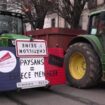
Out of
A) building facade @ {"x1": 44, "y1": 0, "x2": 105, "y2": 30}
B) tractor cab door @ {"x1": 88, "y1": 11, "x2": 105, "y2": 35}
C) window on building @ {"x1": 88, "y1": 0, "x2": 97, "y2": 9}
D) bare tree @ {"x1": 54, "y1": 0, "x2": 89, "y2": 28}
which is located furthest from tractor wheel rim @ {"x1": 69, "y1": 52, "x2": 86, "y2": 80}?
window on building @ {"x1": 88, "y1": 0, "x2": 97, "y2": 9}

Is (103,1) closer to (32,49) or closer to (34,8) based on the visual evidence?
(34,8)

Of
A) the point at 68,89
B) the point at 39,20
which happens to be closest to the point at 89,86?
the point at 68,89

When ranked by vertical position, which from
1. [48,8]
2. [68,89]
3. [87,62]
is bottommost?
Result: [68,89]

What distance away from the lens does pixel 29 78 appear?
871 cm

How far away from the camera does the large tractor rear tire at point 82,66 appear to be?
9641 mm

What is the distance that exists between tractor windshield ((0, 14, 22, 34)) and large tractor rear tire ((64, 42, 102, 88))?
1917 millimetres

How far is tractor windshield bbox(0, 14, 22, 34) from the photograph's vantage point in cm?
1084

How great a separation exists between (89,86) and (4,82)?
2637 mm

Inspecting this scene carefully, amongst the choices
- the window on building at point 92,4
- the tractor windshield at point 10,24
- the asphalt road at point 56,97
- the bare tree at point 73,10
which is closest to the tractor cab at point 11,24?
the tractor windshield at point 10,24

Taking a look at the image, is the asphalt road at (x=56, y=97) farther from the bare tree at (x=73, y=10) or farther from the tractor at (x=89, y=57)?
the bare tree at (x=73, y=10)

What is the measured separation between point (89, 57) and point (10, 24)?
2.91 meters

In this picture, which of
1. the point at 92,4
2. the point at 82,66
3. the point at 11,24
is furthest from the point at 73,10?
the point at 92,4

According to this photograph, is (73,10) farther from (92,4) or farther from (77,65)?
(92,4)

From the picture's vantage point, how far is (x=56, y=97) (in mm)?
8703
